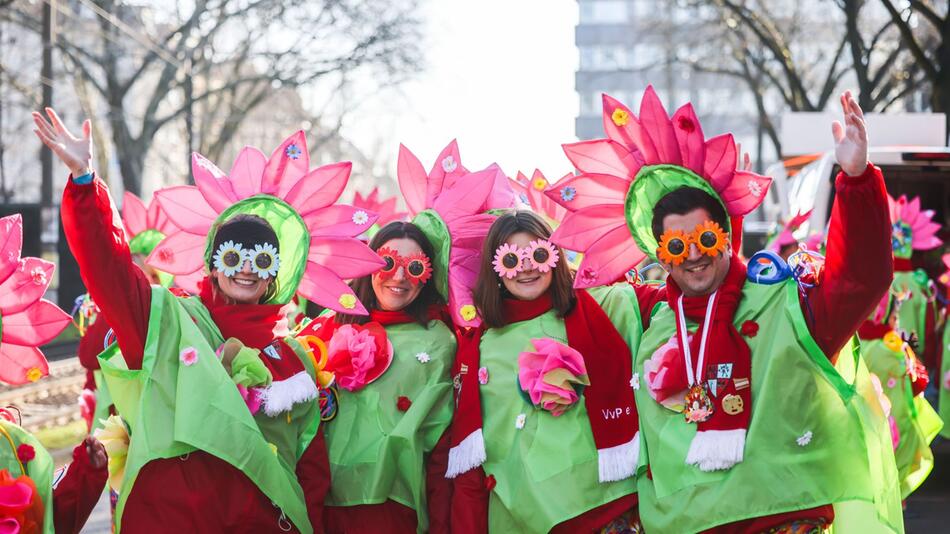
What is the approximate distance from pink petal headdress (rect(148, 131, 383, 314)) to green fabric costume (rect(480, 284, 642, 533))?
69cm

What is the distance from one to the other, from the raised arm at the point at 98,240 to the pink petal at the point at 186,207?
29.1 inches

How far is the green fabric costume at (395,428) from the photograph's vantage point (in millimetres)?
4523

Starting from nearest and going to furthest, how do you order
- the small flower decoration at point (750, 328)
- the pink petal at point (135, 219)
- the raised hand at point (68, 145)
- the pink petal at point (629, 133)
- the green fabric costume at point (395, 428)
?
the raised hand at point (68, 145) < the small flower decoration at point (750, 328) < the pink petal at point (629, 133) < the green fabric costume at point (395, 428) < the pink petal at point (135, 219)

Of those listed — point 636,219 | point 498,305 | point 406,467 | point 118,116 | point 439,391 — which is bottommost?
point 406,467

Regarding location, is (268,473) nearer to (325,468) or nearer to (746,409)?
(325,468)

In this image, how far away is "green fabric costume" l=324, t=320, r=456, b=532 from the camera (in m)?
4.52

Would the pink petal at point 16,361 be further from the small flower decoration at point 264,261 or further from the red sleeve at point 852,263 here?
the red sleeve at point 852,263

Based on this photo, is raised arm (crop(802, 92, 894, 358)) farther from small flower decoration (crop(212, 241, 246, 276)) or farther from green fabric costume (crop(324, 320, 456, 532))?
small flower decoration (crop(212, 241, 246, 276))

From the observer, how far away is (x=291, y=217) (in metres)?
4.62

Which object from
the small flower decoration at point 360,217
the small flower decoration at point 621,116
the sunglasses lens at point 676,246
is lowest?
→ the sunglasses lens at point 676,246

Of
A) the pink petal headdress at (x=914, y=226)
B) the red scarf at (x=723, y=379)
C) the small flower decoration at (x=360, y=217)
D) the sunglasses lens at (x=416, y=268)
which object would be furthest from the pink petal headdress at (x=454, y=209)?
the pink petal headdress at (x=914, y=226)

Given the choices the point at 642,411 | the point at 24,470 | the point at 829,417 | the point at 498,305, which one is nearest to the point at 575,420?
the point at 642,411

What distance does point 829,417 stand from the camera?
3.75 m

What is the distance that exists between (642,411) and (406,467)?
1.05 meters
